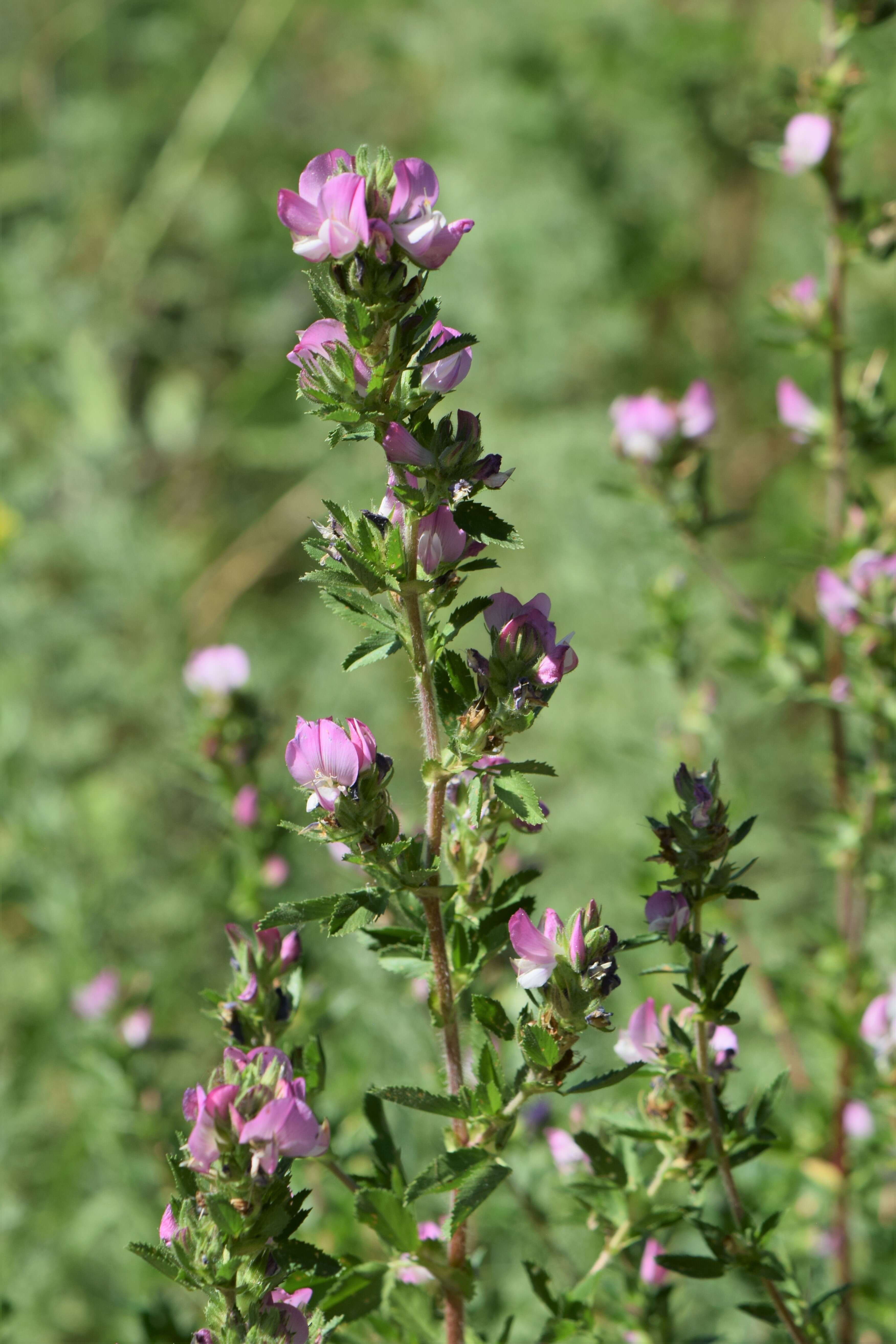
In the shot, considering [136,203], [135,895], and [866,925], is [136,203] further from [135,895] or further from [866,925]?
[866,925]

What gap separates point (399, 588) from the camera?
640mm

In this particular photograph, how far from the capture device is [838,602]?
1161mm

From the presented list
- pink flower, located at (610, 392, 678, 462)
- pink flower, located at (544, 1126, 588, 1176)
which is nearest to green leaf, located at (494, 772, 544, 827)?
pink flower, located at (544, 1126, 588, 1176)

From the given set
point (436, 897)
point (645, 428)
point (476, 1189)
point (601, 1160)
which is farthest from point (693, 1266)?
point (645, 428)

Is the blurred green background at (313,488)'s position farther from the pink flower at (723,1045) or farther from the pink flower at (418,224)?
the pink flower at (418,224)

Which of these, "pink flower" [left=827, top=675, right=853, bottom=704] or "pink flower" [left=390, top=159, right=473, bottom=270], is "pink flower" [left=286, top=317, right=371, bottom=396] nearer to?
"pink flower" [left=390, top=159, right=473, bottom=270]

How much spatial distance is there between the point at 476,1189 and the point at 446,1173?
0.02 m

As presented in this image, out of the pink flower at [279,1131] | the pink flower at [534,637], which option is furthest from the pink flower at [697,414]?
the pink flower at [279,1131]

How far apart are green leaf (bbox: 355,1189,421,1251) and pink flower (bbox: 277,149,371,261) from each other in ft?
1.71

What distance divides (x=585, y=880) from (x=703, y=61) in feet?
6.47

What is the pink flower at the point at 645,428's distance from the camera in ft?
4.25

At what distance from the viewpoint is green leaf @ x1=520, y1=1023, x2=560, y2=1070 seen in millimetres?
620

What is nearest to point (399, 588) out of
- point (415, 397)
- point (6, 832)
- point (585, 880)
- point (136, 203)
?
point (415, 397)

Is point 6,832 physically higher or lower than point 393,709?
lower
